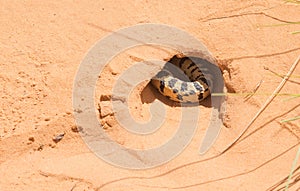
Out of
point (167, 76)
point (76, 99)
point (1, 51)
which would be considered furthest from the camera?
point (167, 76)

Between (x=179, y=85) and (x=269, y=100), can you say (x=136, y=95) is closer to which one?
(x=179, y=85)

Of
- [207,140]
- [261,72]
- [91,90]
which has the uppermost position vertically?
[261,72]

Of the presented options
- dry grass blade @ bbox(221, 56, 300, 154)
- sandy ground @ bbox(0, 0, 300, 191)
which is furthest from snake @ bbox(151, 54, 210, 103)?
dry grass blade @ bbox(221, 56, 300, 154)

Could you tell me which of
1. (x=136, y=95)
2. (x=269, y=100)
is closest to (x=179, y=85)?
(x=136, y=95)

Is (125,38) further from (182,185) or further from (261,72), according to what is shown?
(182,185)

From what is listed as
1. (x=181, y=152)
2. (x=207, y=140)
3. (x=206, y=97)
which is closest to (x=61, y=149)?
(x=181, y=152)

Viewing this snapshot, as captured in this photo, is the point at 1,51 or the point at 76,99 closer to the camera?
the point at 76,99

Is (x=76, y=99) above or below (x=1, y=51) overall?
below
